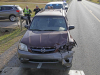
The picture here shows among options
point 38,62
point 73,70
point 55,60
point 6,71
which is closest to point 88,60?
point 73,70

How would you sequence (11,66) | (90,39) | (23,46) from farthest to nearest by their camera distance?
(90,39), (11,66), (23,46)

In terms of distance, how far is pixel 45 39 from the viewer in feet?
16.2

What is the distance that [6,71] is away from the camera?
4.95m

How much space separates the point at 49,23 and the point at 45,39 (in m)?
1.37

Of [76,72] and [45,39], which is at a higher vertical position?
[45,39]

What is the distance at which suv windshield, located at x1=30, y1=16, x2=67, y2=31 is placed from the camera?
5.93 meters

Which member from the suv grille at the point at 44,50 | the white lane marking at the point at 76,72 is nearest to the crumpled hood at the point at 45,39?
the suv grille at the point at 44,50

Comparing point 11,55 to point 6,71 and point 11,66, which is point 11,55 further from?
point 6,71

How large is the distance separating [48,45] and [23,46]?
33.3 inches

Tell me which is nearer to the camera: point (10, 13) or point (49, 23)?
point (49, 23)

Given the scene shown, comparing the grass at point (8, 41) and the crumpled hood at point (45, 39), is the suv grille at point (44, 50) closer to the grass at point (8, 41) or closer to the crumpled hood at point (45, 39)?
the crumpled hood at point (45, 39)

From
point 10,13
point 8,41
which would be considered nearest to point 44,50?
point 8,41

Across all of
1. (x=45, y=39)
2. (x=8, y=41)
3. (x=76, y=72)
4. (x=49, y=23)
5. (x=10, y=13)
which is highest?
(x=49, y=23)

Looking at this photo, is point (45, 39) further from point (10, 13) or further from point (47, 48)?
point (10, 13)
